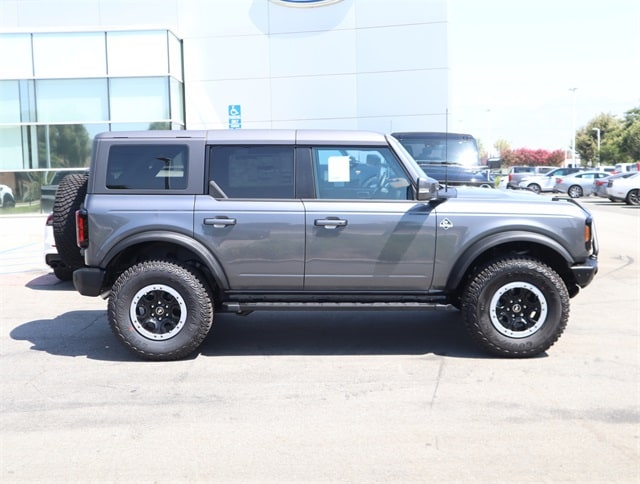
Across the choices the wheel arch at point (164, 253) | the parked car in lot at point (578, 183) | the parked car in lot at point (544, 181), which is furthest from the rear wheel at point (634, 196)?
the wheel arch at point (164, 253)

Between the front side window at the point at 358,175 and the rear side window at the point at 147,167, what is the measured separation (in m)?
1.18

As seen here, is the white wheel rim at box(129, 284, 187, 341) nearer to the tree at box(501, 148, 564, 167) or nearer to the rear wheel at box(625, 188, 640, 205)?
the rear wheel at box(625, 188, 640, 205)

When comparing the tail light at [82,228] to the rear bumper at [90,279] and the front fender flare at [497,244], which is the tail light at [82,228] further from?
the front fender flare at [497,244]

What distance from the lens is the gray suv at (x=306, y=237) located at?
5.93 meters

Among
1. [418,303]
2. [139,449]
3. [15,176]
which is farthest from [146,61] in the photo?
[139,449]

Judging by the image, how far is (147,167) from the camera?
6.10 metres

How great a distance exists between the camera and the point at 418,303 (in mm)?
6074

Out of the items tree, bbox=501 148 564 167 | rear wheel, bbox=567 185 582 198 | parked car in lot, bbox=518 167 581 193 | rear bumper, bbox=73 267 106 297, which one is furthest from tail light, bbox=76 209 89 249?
tree, bbox=501 148 564 167

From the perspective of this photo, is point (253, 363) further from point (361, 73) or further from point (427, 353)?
point (361, 73)

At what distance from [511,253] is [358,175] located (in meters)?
1.51

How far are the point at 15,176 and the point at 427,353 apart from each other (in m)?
19.3

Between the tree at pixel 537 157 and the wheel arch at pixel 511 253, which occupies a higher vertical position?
the tree at pixel 537 157

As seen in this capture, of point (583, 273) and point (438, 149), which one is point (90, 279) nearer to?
point (583, 273)

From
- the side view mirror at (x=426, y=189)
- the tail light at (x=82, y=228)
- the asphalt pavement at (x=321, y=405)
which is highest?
the side view mirror at (x=426, y=189)
